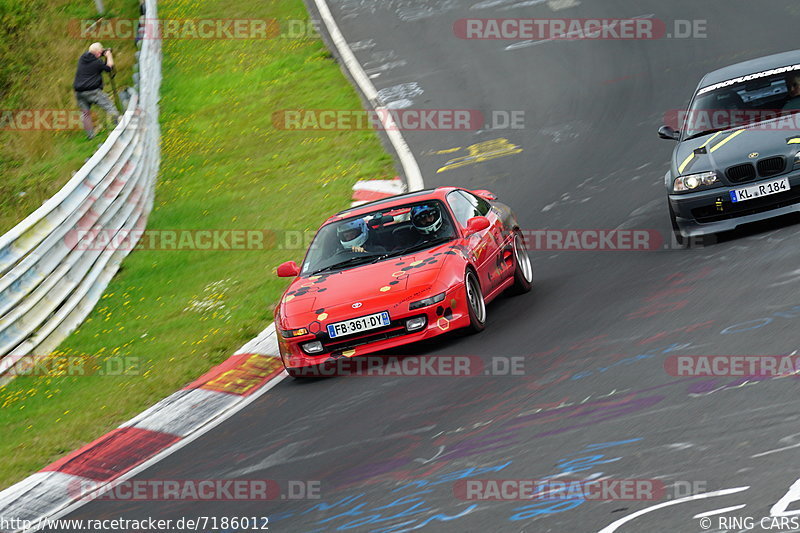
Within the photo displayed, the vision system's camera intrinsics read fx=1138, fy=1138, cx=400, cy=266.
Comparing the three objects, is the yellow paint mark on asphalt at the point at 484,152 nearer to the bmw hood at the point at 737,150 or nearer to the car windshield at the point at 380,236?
the bmw hood at the point at 737,150

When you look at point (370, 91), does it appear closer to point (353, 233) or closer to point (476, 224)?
point (353, 233)

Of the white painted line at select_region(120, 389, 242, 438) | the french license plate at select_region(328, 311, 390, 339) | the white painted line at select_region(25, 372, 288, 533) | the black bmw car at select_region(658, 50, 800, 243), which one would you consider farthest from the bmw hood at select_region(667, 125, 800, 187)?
the white painted line at select_region(120, 389, 242, 438)

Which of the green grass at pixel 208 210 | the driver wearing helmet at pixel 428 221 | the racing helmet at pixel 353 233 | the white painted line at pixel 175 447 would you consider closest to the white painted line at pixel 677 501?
the white painted line at pixel 175 447

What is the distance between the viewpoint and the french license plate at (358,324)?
9055 millimetres

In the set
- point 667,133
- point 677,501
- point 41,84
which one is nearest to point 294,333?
point 677,501

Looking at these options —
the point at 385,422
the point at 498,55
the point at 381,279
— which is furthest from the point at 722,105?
the point at 498,55

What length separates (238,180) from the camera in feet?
57.3

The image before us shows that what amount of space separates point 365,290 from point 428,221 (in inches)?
50.8

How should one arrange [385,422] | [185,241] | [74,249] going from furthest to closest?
[185,241], [74,249], [385,422]

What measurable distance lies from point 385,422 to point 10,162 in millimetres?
14007

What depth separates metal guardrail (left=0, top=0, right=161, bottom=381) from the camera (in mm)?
10828

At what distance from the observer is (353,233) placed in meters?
10.3

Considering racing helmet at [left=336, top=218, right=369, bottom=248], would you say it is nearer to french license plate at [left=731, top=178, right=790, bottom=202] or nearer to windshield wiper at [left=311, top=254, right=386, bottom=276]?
windshield wiper at [left=311, top=254, right=386, bottom=276]

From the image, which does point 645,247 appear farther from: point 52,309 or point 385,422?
point 52,309
